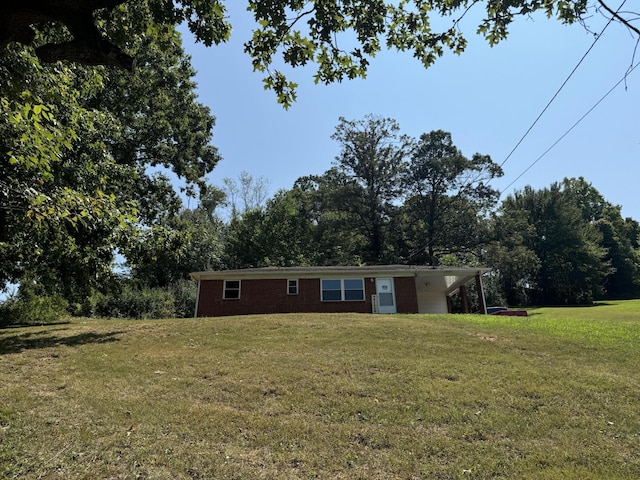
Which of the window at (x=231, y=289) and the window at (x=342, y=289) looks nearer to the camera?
the window at (x=342, y=289)

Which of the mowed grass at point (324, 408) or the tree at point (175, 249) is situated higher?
the tree at point (175, 249)

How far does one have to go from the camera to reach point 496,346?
9.71 meters

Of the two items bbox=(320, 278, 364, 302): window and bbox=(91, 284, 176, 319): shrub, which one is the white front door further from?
bbox=(91, 284, 176, 319): shrub

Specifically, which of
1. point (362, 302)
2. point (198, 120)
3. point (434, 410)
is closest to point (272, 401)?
point (434, 410)

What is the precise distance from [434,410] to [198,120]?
20411mm

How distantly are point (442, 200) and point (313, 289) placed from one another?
77.3 ft

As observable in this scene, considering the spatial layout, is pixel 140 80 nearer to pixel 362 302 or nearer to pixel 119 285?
pixel 119 285

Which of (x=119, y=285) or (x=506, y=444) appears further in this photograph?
(x=119, y=285)

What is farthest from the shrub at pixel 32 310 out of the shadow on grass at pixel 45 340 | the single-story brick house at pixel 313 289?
the single-story brick house at pixel 313 289

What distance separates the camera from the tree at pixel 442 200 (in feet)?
124

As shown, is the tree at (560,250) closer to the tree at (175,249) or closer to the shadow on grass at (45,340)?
the tree at (175,249)

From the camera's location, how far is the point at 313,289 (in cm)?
2069

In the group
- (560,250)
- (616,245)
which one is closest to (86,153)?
(560,250)

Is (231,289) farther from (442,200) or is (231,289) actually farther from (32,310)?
(442,200)
